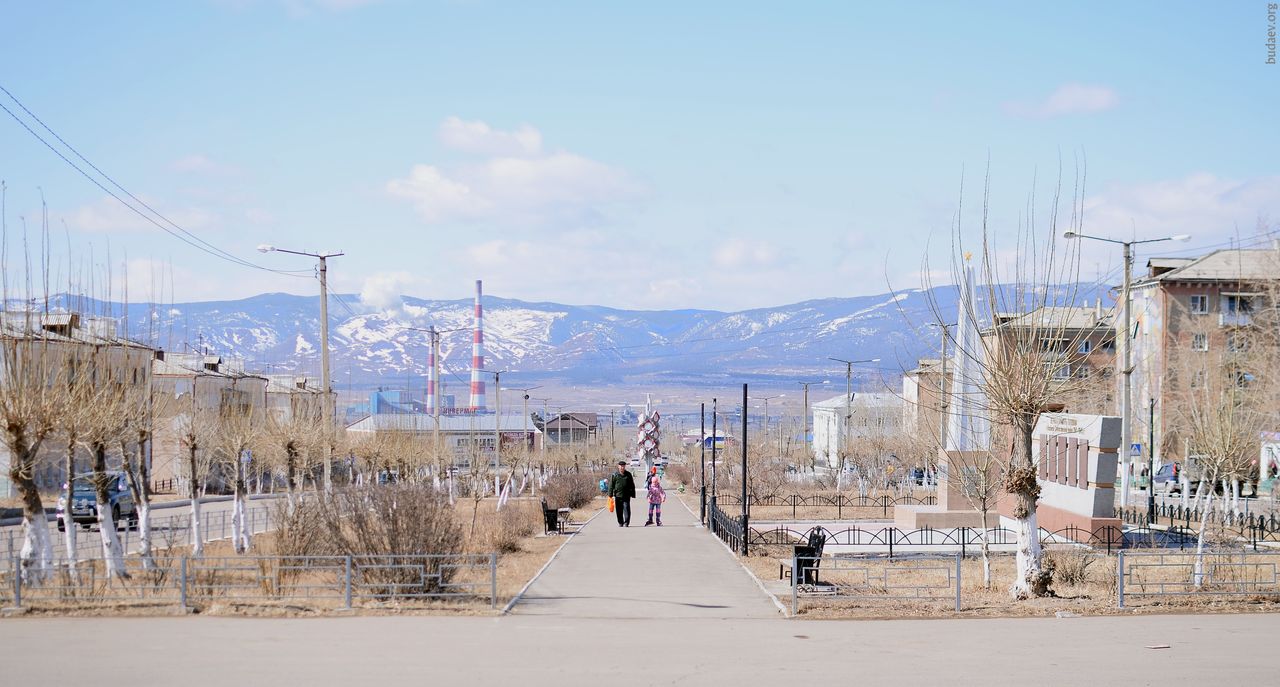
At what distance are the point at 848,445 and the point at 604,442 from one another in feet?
116

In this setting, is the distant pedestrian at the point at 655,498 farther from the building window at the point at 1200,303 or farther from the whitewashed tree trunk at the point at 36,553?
the building window at the point at 1200,303

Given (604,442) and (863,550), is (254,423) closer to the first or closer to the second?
(863,550)

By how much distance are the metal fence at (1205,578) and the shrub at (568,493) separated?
2786cm

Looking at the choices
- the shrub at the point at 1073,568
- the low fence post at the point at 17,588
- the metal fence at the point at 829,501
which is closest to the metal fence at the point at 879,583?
the shrub at the point at 1073,568

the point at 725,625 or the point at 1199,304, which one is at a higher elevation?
the point at 1199,304

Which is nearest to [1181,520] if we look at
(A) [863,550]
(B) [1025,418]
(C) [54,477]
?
(A) [863,550]

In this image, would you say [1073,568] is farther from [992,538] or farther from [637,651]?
[637,651]

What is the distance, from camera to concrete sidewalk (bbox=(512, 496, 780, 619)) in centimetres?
1756

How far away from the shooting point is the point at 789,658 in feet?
45.6

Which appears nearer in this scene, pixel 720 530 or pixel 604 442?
pixel 720 530

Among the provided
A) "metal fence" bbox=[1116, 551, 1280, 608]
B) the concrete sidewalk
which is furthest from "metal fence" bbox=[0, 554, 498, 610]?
"metal fence" bbox=[1116, 551, 1280, 608]

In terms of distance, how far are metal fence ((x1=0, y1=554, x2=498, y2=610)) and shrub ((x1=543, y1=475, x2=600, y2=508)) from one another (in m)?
28.0

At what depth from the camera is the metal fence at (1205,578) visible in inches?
714

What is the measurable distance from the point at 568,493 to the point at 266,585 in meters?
31.9
